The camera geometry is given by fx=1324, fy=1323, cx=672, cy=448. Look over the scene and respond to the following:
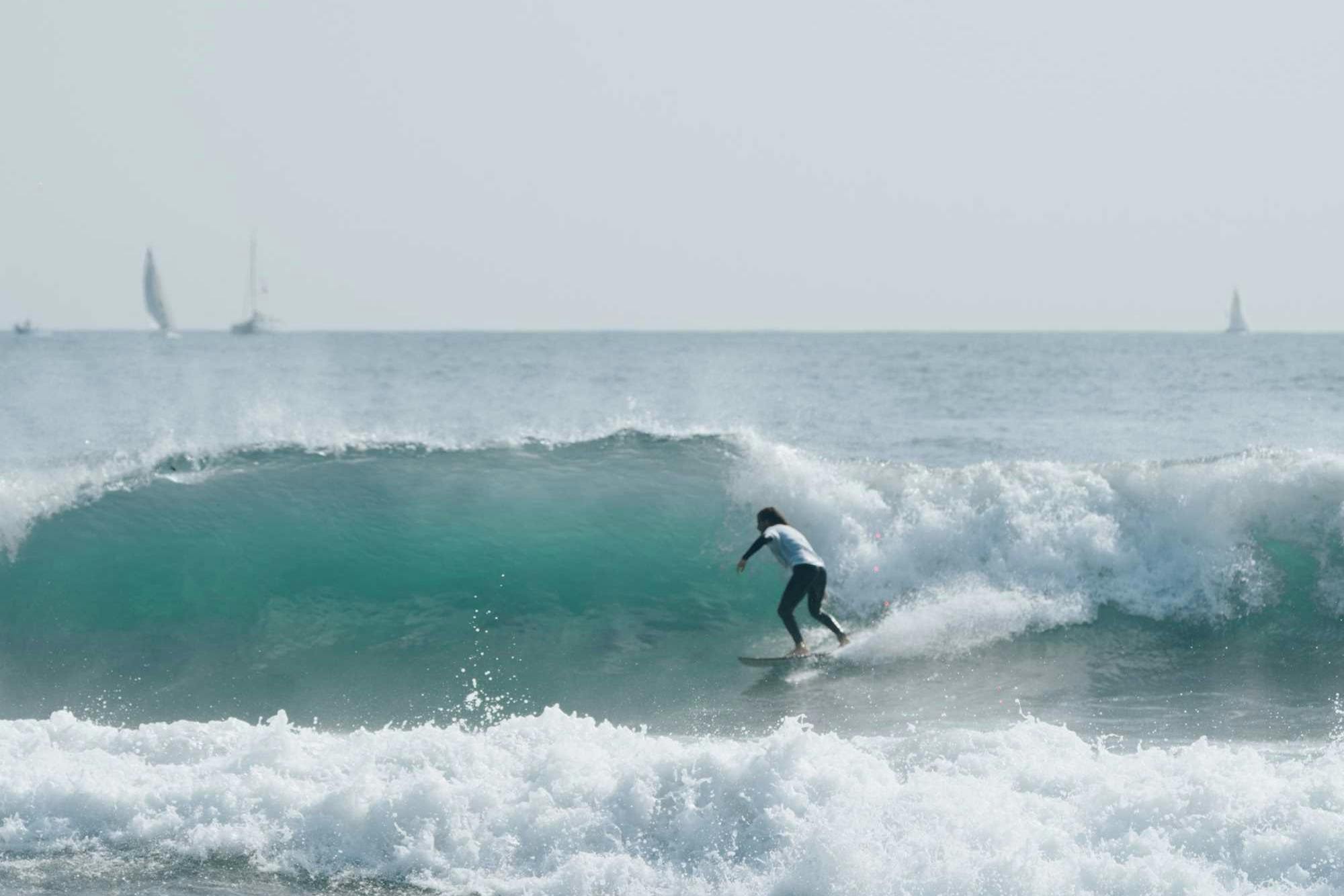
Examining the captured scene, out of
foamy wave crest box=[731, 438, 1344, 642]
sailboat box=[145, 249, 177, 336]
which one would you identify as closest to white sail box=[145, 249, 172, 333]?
sailboat box=[145, 249, 177, 336]

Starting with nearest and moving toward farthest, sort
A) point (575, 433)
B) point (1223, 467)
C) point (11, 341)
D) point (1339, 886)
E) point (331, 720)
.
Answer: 1. point (1339, 886)
2. point (331, 720)
3. point (1223, 467)
4. point (575, 433)
5. point (11, 341)

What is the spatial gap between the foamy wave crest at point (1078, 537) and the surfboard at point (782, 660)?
1221 mm

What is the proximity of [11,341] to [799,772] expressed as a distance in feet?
351

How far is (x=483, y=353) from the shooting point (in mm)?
68000

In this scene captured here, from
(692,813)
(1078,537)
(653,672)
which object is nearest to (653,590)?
(653,672)

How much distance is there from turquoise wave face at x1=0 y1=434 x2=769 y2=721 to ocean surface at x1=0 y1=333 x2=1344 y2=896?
5cm

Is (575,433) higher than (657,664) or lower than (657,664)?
higher

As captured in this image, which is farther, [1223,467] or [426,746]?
[1223,467]

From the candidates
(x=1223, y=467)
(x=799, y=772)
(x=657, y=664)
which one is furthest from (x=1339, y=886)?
(x=1223, y=467)

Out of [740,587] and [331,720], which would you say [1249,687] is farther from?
[331,720]

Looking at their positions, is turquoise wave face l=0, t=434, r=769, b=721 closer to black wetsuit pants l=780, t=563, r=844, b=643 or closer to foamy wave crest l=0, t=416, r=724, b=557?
foamy wave crest l=0, t=416, r=724, b=557

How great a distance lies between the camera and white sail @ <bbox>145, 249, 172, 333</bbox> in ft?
267

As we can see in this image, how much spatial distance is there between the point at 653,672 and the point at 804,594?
145 centimetres

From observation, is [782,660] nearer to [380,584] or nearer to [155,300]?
[380,584]
